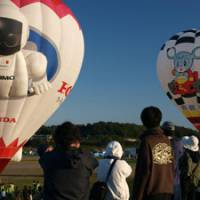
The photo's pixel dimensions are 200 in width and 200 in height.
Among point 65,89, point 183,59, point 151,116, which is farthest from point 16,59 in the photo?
point 183,59

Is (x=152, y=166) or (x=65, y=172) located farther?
(x=152, y=166)

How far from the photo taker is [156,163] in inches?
162

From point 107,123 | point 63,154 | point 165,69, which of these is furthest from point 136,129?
point 63,154

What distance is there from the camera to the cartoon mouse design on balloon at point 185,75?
16016mm

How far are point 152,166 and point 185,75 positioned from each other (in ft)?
40.5

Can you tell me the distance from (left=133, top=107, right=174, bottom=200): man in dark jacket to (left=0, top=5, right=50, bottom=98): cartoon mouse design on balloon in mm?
4601

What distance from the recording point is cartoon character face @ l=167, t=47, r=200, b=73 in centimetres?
1616

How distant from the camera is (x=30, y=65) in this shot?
854 centimetres

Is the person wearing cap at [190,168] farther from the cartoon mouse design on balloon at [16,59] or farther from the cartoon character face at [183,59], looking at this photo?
the cartoon character face at [183,59]

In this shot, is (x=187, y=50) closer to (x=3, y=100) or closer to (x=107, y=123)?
(x=3, y=100)

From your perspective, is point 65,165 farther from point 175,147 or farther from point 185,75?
point 185,75

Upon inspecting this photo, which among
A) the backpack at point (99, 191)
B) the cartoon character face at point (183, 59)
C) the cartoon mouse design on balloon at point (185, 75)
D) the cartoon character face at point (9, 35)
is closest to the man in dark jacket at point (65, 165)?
the backpack at point (99, 191)

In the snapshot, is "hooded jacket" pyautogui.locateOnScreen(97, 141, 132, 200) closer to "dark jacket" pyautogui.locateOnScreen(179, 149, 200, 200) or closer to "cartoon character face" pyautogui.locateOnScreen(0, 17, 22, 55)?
"dark jacket" pyautogui.locateOnScreen(179, 149, 200, 200)

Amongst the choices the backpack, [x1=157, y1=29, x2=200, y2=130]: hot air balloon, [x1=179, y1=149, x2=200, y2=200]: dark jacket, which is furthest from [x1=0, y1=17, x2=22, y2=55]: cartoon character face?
[x1=157, y1=29, x2=200, y2=130]: hot air balloon
